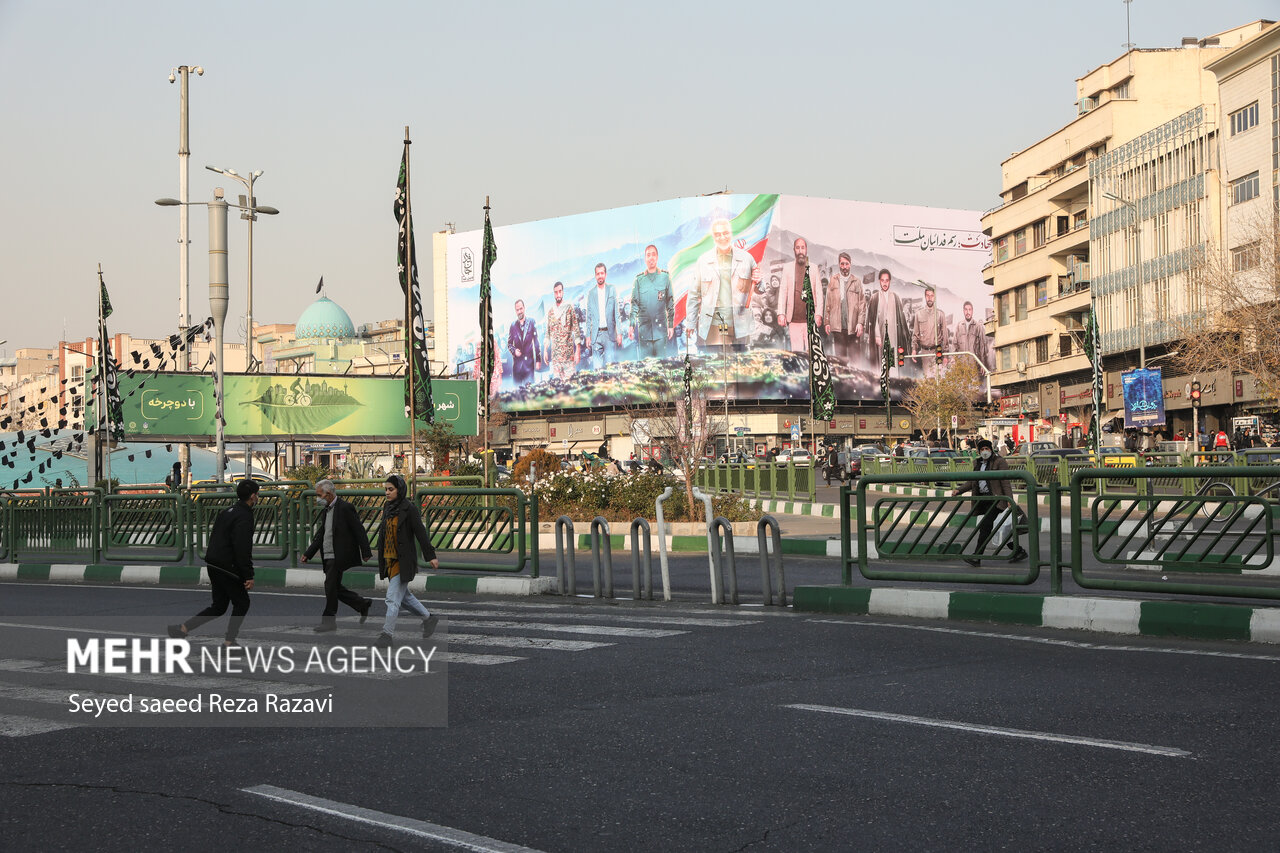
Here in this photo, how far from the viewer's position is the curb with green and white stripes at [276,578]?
1596 centimetres

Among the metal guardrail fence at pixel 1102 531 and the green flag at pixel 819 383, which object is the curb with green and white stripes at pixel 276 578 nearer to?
the metal guardrail fence at pixel 1102 531

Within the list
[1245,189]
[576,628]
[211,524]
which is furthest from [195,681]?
[1245,189]

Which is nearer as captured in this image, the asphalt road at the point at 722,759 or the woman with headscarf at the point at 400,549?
the asphalt road at the point at 722,759

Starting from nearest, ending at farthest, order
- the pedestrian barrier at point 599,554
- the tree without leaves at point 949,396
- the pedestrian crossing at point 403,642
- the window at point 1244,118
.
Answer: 1. the pedestrian crossing at point 403,642
2. the pedestrian barrier at point 599,554
3. the window at point 1244,118
4. the tree without leaves at point 949,396

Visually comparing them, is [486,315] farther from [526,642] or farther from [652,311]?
[652,311]

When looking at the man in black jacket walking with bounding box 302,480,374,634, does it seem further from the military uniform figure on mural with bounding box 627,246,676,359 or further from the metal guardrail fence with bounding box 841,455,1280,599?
the military uniform figure on mural with bounding box 627,246,676,359

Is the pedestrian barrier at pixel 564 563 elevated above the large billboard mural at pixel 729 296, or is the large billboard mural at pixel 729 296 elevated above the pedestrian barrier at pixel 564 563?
the large billboard mural at pixel 729 296

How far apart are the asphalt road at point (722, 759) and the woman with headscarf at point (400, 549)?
1.46 metres

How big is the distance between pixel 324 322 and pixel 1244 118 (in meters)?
95.2

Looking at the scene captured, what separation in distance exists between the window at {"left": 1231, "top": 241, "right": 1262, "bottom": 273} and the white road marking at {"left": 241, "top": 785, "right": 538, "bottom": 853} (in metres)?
44.1

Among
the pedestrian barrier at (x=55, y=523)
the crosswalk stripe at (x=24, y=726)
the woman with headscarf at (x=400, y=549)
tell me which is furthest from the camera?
the pedestrian barrier at (x=55, y=523)

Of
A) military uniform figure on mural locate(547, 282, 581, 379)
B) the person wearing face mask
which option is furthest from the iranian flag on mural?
the person wearing face mask

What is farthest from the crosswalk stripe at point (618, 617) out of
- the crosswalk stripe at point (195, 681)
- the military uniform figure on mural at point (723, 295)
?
the military uniform figure on mural at point (723, 295)

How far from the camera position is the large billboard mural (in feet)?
365
